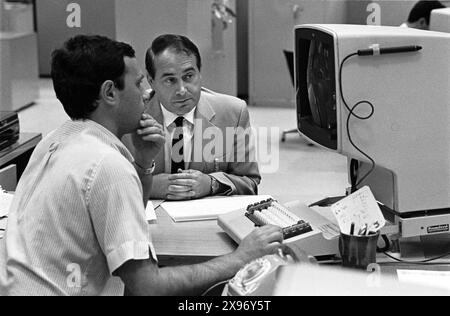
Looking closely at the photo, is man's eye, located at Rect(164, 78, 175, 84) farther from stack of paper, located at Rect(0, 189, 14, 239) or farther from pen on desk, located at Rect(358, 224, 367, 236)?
pen on desk, located at Rect(358, 224, 367, 236)

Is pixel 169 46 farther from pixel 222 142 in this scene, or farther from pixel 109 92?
pixel 109 92

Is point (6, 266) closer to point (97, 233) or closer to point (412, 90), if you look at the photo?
point (97, 233)

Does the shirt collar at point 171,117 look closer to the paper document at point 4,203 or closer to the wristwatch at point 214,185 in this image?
the wristwatch at point 214,185

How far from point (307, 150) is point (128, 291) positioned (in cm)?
464

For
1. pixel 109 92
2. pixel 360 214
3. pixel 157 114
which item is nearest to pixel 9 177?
pixel 157 114

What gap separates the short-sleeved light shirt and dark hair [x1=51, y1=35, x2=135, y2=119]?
0.09 meters

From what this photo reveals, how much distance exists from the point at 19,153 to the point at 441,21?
79.3 inches

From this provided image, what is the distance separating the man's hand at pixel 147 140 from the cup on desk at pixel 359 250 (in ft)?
2.27

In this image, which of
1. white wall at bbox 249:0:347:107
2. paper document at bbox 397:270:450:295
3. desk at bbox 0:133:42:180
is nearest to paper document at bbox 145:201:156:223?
paper document at bbox 397:270:450:295

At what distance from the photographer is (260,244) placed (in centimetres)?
182

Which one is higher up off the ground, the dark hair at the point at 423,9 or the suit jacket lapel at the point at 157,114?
the dark hair at the point at 423,9

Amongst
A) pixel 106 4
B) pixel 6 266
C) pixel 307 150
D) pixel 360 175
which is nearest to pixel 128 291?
pixel 6 266

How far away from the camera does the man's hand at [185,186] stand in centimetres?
247
